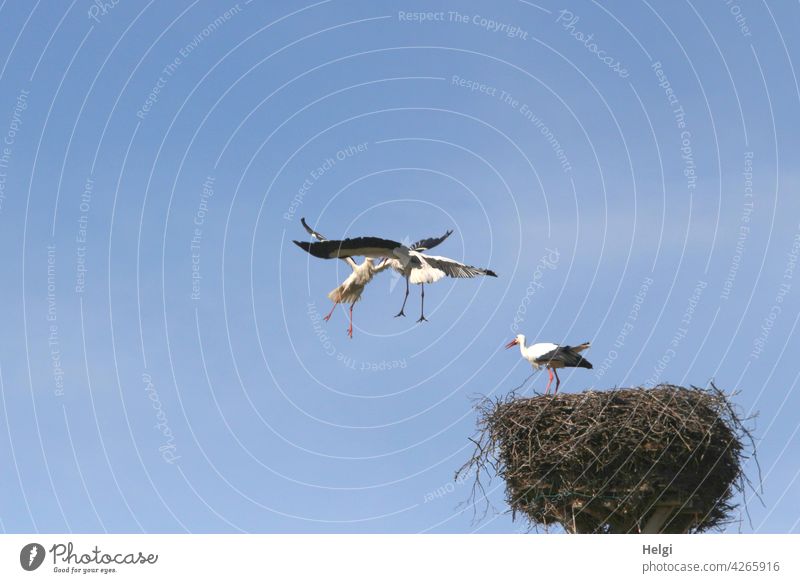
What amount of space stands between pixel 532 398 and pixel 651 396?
2348 millimetres

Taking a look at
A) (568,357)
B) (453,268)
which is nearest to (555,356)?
(568,357)

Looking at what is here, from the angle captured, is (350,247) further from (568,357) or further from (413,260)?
(568,357)

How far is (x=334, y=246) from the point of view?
22344mm

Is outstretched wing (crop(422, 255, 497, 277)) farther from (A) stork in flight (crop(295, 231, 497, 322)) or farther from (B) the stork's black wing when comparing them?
(B) the stork's black wing

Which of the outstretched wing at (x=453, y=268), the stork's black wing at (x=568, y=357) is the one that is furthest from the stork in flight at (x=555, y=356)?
the outstretched wing at (x=453, y=268)

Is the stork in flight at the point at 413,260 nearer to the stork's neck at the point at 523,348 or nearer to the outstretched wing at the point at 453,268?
the outstretched wing at the point at 453,268

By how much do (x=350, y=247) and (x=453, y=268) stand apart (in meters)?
2.47
